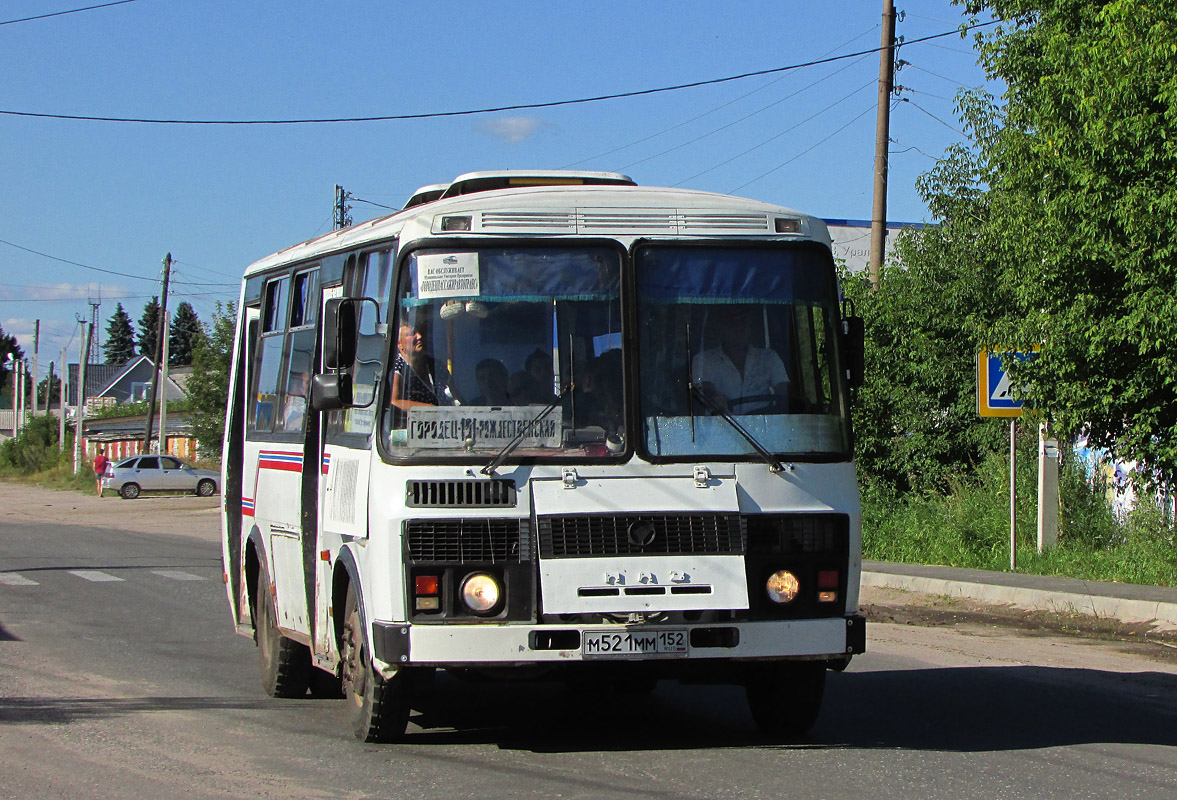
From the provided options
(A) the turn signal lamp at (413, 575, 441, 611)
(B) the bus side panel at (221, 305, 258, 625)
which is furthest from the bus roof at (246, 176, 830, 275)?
(B) the bus side panel at (221, 305, 258, 625)

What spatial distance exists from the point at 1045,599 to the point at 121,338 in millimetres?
171035

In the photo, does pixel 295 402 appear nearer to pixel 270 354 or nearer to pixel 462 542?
pixel 270 354

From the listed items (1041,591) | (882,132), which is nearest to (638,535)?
(1041,591)

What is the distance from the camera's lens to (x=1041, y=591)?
47.9 ft

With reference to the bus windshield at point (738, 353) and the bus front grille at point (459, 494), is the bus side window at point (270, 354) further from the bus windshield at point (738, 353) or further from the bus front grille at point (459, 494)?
the bus windshield at point (738, 353)

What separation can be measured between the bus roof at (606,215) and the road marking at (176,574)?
12.3 meters

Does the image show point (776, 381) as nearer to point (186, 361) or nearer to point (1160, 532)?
point (1160, 532)

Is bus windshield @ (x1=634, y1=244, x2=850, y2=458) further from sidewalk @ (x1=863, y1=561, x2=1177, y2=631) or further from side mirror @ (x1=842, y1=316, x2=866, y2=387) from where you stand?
sidewalk @ (x1=863, y1=561, x2=1177, y2=631)

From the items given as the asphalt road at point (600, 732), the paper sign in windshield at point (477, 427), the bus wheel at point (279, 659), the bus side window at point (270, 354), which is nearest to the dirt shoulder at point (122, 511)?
the asphalt road at point (600, 732)

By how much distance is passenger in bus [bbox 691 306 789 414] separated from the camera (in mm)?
7078

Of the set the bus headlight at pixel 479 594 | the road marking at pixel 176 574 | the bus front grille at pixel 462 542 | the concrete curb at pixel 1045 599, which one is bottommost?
the road marking at pixel 176 574

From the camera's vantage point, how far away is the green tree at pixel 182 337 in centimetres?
15215

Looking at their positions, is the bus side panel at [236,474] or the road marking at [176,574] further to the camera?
the road marking at [176,574]

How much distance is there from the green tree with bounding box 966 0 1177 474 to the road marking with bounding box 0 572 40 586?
1177 centimetres
